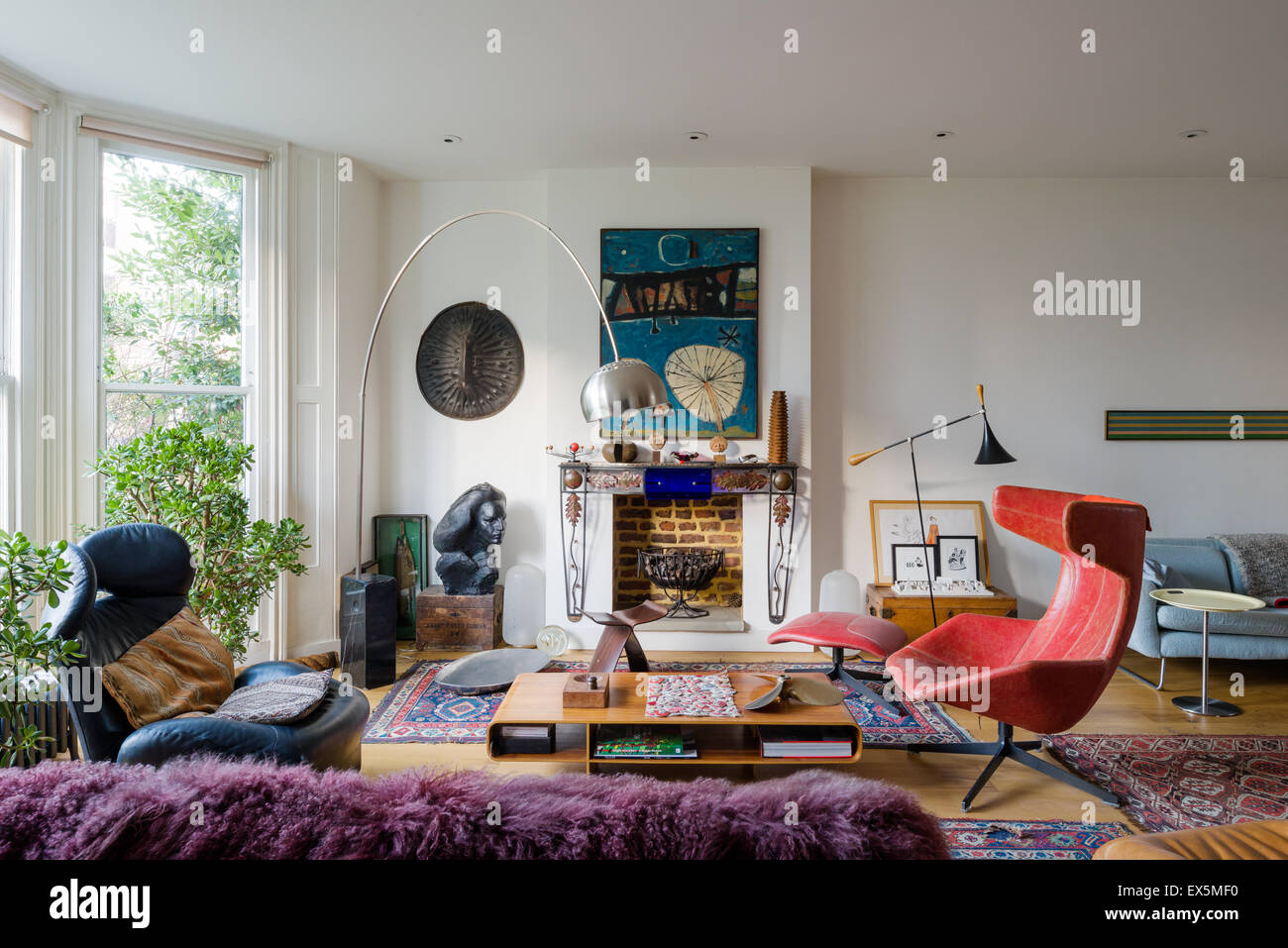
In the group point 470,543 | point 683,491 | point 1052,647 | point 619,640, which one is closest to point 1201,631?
point 1052,647

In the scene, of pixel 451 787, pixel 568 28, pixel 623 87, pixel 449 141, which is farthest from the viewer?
pixel 449 141

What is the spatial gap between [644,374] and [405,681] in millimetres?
2331

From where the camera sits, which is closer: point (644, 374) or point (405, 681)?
point (644, 374)

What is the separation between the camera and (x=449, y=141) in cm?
410

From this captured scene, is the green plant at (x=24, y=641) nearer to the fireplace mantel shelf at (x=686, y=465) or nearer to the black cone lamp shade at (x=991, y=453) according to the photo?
the fireplace mantel shelf at (x=686, y=465)

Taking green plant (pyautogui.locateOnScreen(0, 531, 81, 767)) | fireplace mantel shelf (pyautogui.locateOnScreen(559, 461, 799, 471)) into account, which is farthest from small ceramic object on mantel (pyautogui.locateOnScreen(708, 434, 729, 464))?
green plant (pyautogui.locateOnScreen(0, 531, 81, 767))

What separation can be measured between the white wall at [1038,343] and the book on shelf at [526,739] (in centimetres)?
258

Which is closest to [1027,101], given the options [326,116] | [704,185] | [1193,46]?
[1193,46]

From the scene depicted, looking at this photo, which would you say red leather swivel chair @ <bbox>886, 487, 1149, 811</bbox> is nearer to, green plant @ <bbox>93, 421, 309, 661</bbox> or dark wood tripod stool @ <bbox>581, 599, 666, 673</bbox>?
dark wood tripod stool @ <bbox>581, 599, 666, 673</bbox>

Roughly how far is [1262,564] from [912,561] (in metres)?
1.84

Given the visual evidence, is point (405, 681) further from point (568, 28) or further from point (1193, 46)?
point (1193, 46)

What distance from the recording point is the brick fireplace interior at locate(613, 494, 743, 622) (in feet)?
15.5

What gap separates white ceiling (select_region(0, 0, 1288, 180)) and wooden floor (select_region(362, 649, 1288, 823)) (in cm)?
290
